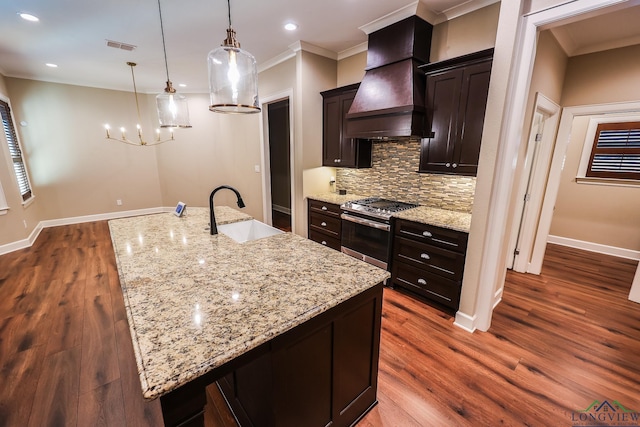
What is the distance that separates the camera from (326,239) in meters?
3.61

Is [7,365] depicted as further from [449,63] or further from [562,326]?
[562,326]

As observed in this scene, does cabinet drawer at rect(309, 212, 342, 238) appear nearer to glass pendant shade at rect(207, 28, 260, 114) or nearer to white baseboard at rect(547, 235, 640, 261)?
glass pendant shade at rect(207, 28, 260, 114)

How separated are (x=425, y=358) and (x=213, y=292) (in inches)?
66.5

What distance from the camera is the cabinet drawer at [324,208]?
338cm

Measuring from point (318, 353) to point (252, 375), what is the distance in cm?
31

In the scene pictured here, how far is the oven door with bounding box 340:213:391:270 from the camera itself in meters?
2.83

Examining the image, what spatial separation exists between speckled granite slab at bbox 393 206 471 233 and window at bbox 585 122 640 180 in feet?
10.3

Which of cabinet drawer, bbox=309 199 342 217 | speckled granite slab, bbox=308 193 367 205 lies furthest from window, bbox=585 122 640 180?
cabinet drawer, bbox=309 199 342 217

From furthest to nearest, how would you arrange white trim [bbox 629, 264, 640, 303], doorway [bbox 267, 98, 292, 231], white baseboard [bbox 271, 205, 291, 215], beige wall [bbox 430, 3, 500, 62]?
white baseboard [bbox 271, 205, 291, 215], doorway [bbox 267, 98, 292, 231], white trim [bbox 629, 264, 640, 303], beige wall [bbox 430, 3, 500, 62]

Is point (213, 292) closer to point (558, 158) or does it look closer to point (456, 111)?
point (456, 111)

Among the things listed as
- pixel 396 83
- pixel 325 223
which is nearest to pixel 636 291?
pixel 396 83

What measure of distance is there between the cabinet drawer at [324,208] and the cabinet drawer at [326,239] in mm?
315

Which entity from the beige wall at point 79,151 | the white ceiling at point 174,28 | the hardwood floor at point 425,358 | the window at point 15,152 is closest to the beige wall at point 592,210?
the hardwood floor at point 425,358

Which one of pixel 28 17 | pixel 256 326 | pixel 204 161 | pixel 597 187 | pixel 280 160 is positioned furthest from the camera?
pixel 280 160
